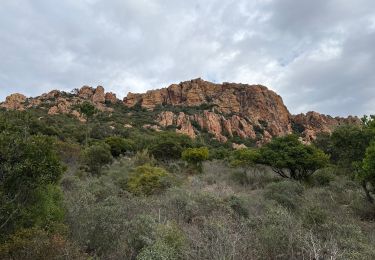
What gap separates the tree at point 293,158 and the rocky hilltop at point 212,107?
41308mm

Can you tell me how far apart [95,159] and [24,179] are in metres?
20.8

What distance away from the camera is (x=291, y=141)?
27.4 metres

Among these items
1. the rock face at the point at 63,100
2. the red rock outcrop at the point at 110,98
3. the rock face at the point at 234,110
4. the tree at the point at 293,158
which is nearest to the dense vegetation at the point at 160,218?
the tree at the point at 293,158

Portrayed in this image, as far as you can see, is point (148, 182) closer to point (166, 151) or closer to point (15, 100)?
point (166, 151)

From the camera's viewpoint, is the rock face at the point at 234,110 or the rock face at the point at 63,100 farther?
the rock face at the point at 234,110

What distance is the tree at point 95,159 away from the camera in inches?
1082

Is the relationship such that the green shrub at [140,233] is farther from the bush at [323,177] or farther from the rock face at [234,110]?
the rock face at [234,110]

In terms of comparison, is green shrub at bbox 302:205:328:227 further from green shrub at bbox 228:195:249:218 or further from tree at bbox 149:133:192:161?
tree at bbox 149:133:192:161

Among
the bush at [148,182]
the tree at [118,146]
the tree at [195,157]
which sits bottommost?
the bush at [148,182]

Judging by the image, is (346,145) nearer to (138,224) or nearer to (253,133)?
(138,224)

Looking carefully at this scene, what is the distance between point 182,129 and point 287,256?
60.4 metres

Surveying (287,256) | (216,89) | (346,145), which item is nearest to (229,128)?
(216,89)

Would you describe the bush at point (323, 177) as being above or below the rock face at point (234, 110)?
below

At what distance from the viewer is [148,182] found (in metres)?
21.0
